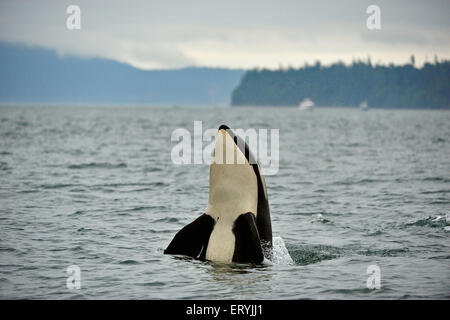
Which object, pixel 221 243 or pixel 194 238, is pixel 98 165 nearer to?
pixel 194 238

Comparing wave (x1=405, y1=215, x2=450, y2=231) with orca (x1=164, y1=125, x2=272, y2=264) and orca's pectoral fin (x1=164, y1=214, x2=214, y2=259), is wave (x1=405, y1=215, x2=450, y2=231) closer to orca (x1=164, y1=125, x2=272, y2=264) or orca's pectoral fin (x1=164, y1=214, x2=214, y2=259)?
orca (x1=164, y1=125, x2=272, y2=264)

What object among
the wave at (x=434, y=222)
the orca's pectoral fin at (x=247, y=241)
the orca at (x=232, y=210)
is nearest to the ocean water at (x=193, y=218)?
the wave at (x=434, y=222)

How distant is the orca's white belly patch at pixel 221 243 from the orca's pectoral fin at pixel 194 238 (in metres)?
0.13

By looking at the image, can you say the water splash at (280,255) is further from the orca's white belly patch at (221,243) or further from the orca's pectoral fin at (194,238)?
the orca's pectoral fin at (194,238)

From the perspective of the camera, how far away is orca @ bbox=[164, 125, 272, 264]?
13484 mm

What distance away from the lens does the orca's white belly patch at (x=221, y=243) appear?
13703mm

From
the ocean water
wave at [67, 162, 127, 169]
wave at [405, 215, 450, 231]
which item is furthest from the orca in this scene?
wave at [67, 162, 127, 169]

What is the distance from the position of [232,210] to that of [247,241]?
711mm

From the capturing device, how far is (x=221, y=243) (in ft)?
45.4

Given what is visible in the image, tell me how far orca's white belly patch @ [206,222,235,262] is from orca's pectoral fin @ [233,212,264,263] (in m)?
0.11

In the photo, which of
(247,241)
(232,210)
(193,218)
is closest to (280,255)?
(247,241)

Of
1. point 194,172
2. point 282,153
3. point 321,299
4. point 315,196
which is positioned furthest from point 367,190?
point 282,153

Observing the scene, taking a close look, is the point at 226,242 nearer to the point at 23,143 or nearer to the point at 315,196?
the point at 315,196
